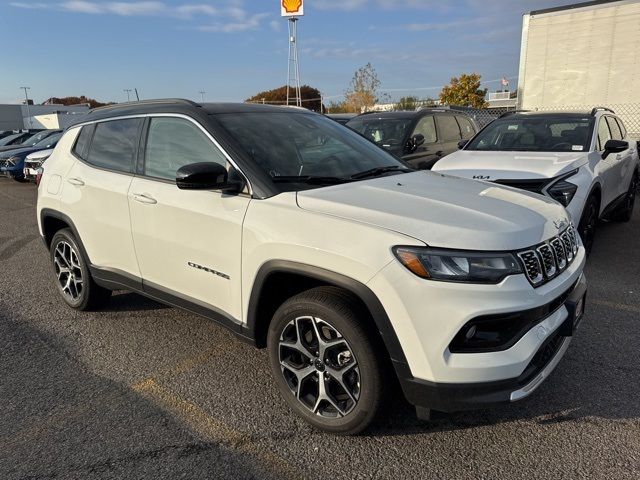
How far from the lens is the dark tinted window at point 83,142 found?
4160mm

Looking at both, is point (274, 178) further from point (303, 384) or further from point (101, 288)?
point (101, 288)

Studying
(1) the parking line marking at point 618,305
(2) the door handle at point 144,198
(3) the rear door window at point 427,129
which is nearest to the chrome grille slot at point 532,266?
(2) the door handle at point 144,198

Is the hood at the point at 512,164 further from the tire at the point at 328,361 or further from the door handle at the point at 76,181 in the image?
the door handle at the point at 76,181

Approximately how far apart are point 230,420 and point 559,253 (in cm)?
203

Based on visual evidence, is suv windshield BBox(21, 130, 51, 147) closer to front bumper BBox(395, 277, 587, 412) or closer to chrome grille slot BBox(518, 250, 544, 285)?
front bumper BBox(395, 277, 587, 412)

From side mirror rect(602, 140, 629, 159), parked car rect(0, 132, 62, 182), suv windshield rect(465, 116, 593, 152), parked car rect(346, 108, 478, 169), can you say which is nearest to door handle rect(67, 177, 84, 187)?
suv windshield rect(465, 116, 593, 152)

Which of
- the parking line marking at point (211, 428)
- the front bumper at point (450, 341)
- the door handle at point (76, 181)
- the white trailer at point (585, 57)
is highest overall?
the white trailer at point (585, 57)

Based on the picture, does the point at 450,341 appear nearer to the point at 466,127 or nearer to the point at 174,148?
the point at 174,148

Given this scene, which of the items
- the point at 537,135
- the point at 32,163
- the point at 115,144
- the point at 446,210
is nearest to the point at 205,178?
the point at 446,210

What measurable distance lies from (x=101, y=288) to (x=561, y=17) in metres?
12.1

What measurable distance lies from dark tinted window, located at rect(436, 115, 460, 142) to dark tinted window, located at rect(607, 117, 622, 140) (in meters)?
2.90

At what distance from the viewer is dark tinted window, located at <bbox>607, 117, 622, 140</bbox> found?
22.4 feet

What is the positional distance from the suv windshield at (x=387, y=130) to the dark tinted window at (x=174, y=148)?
209 inches

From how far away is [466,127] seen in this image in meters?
10.3
